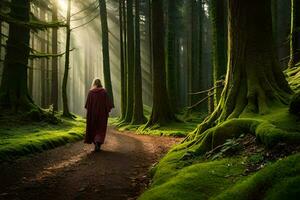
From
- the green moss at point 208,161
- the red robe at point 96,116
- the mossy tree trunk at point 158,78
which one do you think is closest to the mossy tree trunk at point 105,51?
the mossy tree trunk at point 158,78

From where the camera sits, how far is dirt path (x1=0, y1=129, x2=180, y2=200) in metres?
6.79

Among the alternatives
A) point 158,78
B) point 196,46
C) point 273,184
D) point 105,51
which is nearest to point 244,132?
point 273,184

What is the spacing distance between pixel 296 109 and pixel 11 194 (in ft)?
16.0

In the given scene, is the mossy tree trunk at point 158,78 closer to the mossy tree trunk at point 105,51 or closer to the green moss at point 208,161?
the green moss at point 208,161

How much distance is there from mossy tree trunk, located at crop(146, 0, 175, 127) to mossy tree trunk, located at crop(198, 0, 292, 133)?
32.3ft

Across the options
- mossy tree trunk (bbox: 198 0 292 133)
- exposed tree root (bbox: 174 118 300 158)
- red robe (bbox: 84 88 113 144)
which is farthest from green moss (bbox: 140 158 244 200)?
red robe (bbox: 84 88 113 144)

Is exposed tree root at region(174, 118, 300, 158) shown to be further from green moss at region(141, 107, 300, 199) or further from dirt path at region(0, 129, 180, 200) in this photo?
dirt path at region(0, 129, 180, 200)

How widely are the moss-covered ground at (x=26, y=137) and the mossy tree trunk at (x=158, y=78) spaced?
3.94 meters

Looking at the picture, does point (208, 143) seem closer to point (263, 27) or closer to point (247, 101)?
point (247, 101)

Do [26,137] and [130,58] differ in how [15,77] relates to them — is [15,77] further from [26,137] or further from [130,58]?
[130,58]

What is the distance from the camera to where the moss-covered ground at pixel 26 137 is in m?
10.4

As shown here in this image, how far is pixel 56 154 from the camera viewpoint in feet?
36.3

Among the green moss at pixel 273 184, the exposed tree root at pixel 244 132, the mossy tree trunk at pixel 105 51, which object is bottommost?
the green moss at pixel 273 184

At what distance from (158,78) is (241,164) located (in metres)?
13.6
